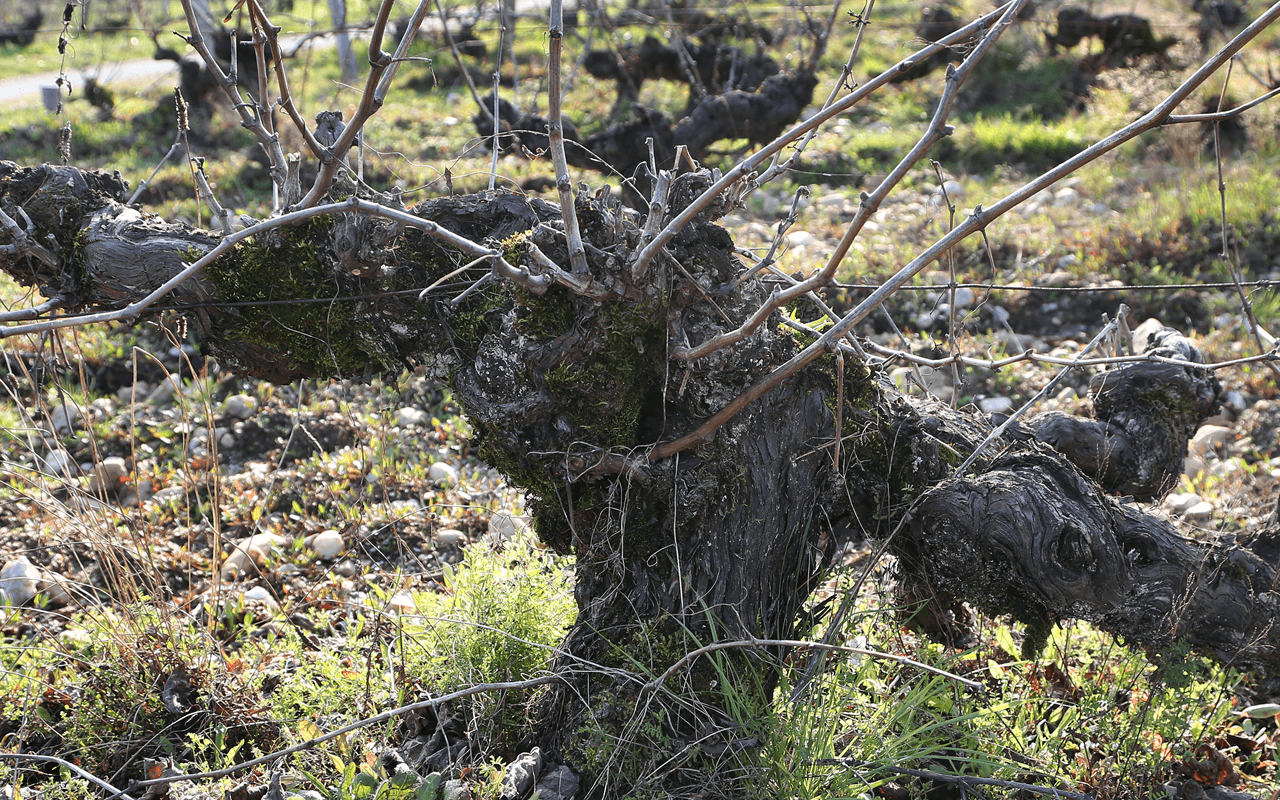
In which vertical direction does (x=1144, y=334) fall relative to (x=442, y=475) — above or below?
above

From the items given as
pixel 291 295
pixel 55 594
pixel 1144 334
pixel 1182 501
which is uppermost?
pixel 291 295

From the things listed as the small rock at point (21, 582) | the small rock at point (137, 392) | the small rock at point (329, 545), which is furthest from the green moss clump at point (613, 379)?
the small rock at point (137, 392)

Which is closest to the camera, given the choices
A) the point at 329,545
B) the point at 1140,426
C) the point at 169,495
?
the point at 1140,426

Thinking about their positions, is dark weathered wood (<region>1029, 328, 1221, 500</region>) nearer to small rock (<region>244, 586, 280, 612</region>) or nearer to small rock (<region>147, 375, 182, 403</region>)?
small rock (<region>244, 586, 280, 612</region>)

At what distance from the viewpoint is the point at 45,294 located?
230 centimetres

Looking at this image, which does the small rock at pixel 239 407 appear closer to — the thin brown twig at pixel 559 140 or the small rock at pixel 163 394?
the small rock at pixel 163 394

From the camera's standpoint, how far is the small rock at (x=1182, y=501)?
3703mm

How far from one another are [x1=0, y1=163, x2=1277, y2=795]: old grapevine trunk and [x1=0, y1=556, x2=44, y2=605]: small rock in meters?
1.61

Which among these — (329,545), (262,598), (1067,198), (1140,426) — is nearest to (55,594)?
(262,598)

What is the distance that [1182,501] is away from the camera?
3721 mm

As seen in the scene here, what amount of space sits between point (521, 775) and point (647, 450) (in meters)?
0.90

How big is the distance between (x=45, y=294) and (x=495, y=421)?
1.30m

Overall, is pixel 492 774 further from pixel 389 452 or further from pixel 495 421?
pixel 389 452

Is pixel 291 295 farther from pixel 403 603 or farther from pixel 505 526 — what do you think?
pixel 505 526
